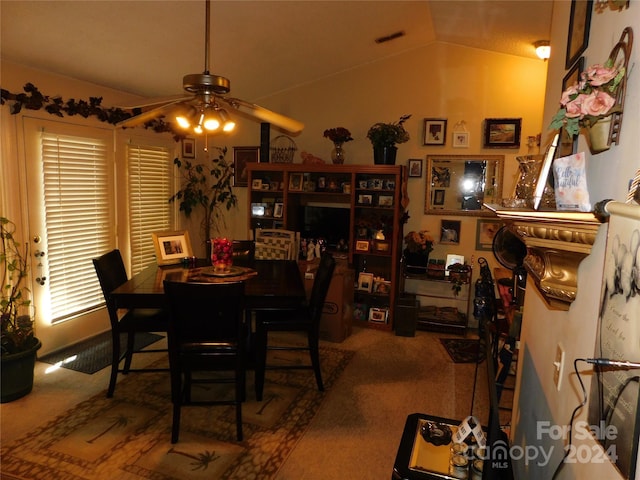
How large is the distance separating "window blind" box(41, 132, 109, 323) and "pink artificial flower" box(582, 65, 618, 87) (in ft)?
12.6

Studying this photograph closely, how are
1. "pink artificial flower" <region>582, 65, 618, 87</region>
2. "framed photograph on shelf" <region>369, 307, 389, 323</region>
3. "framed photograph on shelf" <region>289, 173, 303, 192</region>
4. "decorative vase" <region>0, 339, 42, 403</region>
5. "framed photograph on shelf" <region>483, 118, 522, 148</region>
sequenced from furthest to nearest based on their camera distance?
1. "framed photograph on shelf" <region>289, 173, 303, 192</region>
2. "framed photograph on shelf" <region>369, 307, 389, 323</region>
3. "framed photograph on shelf" <region>483, 118, 522, 148</region>
4. "decorative vase" <region>0, 339, 42, 403</region>
5. "pink artificial flower" <region>582, 65, 618, 87</region>

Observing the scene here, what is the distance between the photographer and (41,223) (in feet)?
11.2

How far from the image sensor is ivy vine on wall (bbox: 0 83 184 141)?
3135mm

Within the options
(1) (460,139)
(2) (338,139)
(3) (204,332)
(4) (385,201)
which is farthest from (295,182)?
(3) (204,332)

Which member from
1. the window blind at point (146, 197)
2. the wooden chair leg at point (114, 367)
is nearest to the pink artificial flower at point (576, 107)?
the wooden chair leg at point (114, 367)

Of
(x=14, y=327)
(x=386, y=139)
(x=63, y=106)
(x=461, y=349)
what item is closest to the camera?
(x=14, y=327)

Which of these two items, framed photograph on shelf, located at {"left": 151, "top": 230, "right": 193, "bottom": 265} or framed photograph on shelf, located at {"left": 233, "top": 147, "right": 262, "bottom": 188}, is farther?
framed photograph on shelf, located at {"left": 233, "top": 147, "right": 262, "bottom": 188}

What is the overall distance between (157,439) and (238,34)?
120 inches

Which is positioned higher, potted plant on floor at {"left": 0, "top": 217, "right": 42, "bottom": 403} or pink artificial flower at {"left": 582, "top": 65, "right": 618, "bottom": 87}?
pink artificial flower at {"left": 582, "top": 65, "right": 618, "bottom": 87}

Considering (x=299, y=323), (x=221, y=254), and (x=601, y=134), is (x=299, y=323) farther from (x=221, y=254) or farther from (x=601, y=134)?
(x=601, y=134)

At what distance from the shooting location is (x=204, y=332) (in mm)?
2482

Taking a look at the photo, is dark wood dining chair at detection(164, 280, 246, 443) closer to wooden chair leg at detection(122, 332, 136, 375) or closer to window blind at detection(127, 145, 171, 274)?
wooden chair leg at detection(122, 332, 136, 375)

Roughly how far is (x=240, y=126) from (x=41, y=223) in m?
2.63

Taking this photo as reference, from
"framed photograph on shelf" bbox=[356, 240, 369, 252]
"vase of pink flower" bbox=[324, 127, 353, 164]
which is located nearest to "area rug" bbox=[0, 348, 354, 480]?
"framed photograph on shelf" bbox=[356, 240, 369, 252]
